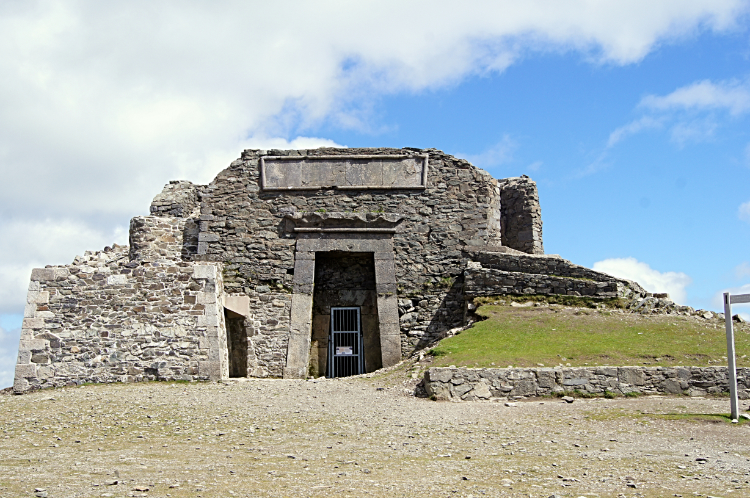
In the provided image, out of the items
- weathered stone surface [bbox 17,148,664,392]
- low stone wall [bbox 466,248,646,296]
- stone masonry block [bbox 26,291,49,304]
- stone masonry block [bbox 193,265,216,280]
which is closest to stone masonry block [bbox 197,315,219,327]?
stone masonry block [bbox 193,265,216,280]

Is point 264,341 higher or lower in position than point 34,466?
Answer: higher

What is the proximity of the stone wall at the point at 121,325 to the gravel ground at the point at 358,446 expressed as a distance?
1417 millimetres

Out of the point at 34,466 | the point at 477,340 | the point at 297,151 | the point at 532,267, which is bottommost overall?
the point at 34,466

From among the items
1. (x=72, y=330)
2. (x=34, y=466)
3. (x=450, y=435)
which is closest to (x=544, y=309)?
(x=450, y=435)

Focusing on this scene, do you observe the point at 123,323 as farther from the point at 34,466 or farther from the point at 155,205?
the point at 34,466

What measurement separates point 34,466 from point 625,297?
12.6 meters

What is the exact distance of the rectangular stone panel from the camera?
1841 cm

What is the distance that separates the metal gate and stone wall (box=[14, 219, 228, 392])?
3705 mm

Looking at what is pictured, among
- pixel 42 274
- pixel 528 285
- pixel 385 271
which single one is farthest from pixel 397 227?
pixel 42 274

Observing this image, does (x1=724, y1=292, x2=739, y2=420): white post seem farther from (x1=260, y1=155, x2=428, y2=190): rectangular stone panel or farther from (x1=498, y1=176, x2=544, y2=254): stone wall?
(x1=498, y1=176, x2=544, y2=254): stone wall

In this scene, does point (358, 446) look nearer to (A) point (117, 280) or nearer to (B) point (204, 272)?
Result: (B) point (204, 272)

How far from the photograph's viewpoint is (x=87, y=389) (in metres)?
13.4

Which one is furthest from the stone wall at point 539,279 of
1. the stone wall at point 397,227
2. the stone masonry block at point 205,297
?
the stone masonry block at point 205,297

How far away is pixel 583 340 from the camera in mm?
13719
